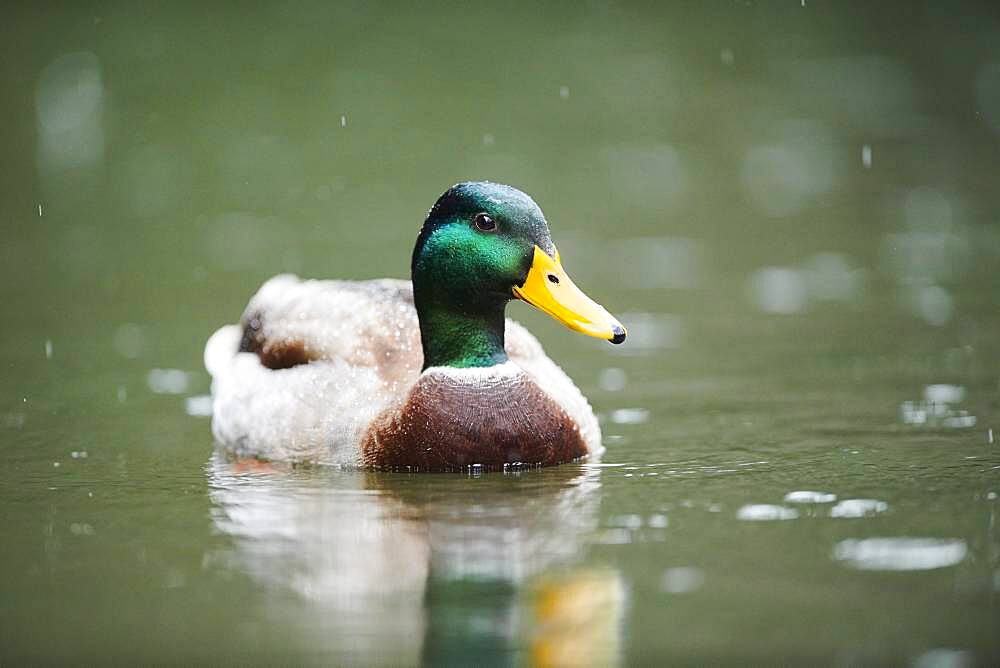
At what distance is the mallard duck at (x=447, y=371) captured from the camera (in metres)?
8.40

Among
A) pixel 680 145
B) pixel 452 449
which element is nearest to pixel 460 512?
pixel 452 449

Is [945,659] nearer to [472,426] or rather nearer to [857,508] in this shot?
[857,508]

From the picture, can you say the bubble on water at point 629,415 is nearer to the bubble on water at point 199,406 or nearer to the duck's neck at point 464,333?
the duck's neck at point 464,333

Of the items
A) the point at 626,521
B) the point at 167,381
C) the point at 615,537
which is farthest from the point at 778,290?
the point at 615,537

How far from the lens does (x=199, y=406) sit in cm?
1062

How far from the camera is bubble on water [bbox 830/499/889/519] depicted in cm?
742

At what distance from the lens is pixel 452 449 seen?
27.7 ft

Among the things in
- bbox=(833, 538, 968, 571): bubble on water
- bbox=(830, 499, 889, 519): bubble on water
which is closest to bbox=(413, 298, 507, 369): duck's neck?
bbox=(830, 499, 889, 519): bubble on water

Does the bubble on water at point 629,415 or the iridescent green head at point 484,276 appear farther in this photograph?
the bubble on water at point 629,415

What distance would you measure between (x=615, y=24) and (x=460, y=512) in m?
17.6

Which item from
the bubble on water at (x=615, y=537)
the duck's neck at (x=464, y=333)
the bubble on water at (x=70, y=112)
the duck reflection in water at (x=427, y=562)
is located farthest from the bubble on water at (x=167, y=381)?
the bubble on water at (x=70, y=112)

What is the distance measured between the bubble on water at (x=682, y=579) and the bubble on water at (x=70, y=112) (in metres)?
13.2

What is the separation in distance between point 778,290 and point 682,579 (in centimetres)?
705

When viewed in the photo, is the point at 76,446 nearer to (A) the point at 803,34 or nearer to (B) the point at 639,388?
(B) the point at 639,388
